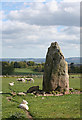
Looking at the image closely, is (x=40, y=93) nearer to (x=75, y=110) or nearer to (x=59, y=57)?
(x=59, y=57)

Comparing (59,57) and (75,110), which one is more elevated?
(59,57)

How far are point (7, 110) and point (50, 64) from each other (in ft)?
41.5

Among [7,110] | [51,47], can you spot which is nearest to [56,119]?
[7,110]

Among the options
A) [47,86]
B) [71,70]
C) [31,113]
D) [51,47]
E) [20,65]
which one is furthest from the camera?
[20,65]

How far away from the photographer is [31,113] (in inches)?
651

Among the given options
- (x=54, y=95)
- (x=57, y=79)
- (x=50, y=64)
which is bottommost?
(x=54, y=95)

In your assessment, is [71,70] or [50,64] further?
[71,70]

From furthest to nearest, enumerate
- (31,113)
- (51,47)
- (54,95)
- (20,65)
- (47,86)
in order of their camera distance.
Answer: (20,65), (51,47), (47,86), (54,95), (31,113)

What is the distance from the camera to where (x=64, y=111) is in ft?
55.7

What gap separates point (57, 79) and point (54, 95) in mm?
2462

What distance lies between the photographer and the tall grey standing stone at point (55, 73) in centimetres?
2784

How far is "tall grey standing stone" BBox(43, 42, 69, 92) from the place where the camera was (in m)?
27.8

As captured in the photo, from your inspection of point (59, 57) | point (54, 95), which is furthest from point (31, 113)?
point (59, 57)

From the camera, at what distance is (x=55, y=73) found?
1101 inches
